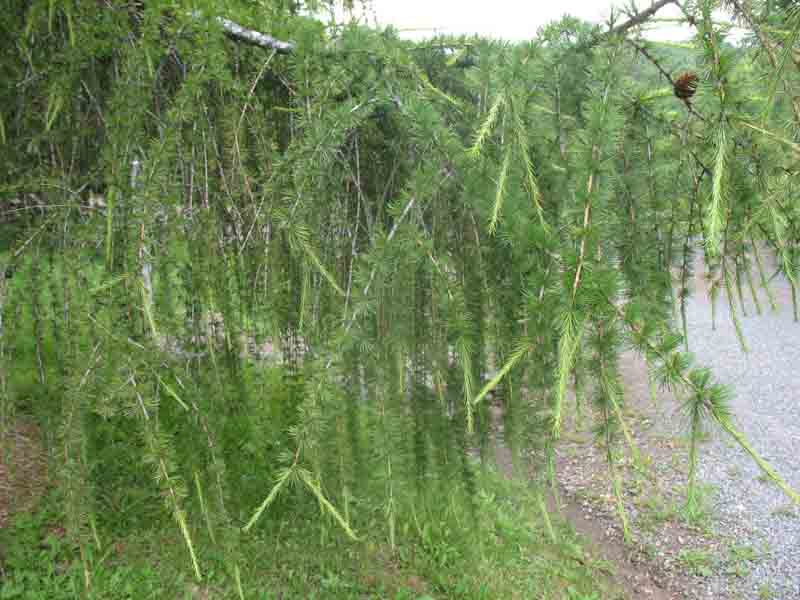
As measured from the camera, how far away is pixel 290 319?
1.27 m

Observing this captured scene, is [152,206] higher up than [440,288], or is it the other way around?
[152,206]

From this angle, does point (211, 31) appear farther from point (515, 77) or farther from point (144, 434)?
point (144, 434)

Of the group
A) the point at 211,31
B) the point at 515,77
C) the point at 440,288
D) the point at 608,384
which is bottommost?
the point at 608,384

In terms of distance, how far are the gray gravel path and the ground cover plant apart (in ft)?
4.75

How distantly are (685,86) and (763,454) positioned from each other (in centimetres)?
560

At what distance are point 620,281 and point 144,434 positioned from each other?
0.72m

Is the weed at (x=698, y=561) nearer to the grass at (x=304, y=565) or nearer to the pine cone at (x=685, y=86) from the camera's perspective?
the grass at (x=304, y=565)

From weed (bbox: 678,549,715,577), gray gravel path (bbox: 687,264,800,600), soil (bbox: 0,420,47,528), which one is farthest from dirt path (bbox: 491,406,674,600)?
soil (bbox: 0,420,47,528)

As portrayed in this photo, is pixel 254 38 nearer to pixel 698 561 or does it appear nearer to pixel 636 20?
pixel 636 20

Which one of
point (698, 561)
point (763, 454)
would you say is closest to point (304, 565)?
point (698, 561)

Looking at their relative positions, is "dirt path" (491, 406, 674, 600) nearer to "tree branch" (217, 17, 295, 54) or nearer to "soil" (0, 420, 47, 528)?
"soil" (0, 420, 47, 528)

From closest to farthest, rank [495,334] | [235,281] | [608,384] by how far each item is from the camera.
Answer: [608,384]
[495,334]
[235,281]

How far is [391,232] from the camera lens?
834mm

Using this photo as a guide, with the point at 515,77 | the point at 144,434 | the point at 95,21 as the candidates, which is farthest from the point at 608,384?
the point at 95,21
